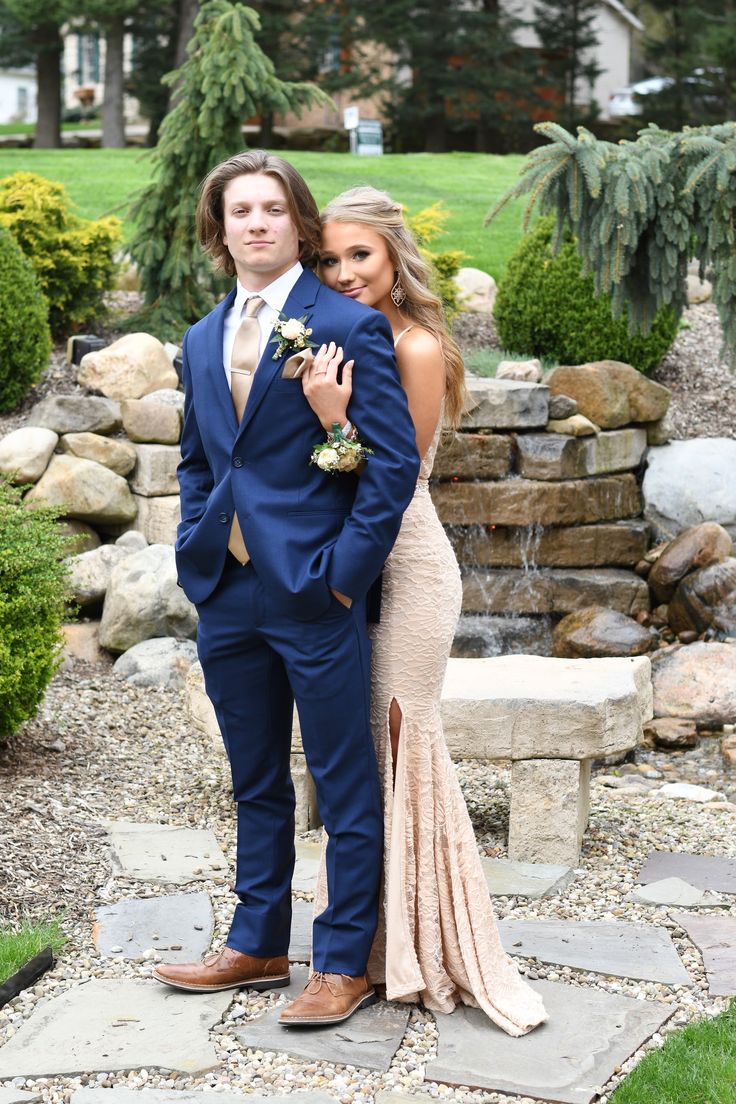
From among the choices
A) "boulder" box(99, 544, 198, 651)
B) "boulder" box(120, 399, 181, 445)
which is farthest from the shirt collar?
"boulder" box(120, 399, 181, 445)

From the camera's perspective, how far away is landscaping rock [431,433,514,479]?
29.8 feet

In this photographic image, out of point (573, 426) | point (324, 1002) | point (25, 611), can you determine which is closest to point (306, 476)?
point (324, 1002)

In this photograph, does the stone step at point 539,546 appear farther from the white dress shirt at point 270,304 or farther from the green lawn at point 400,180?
the white dress shirt at point 270,304

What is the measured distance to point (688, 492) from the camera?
31.5 feet

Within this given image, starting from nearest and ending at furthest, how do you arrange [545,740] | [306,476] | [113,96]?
[306,476]
[545,740]
[113,96]

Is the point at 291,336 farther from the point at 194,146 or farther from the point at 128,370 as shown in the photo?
the point at 194,146

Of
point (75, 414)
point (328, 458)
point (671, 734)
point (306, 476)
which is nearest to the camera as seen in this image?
point (328, 458)

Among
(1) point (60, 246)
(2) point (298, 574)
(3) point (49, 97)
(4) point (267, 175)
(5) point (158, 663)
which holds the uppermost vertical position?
(3) point (49, 97)

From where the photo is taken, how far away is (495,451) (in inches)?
359

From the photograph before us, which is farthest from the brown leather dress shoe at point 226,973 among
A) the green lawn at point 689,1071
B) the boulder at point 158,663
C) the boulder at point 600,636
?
the boulder at point 600,636

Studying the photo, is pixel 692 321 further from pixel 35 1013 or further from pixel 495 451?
pixel 35 1013

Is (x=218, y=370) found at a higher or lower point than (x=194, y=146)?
lower

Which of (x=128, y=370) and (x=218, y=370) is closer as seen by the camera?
(x=218, y=370)

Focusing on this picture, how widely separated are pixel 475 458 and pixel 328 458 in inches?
244
